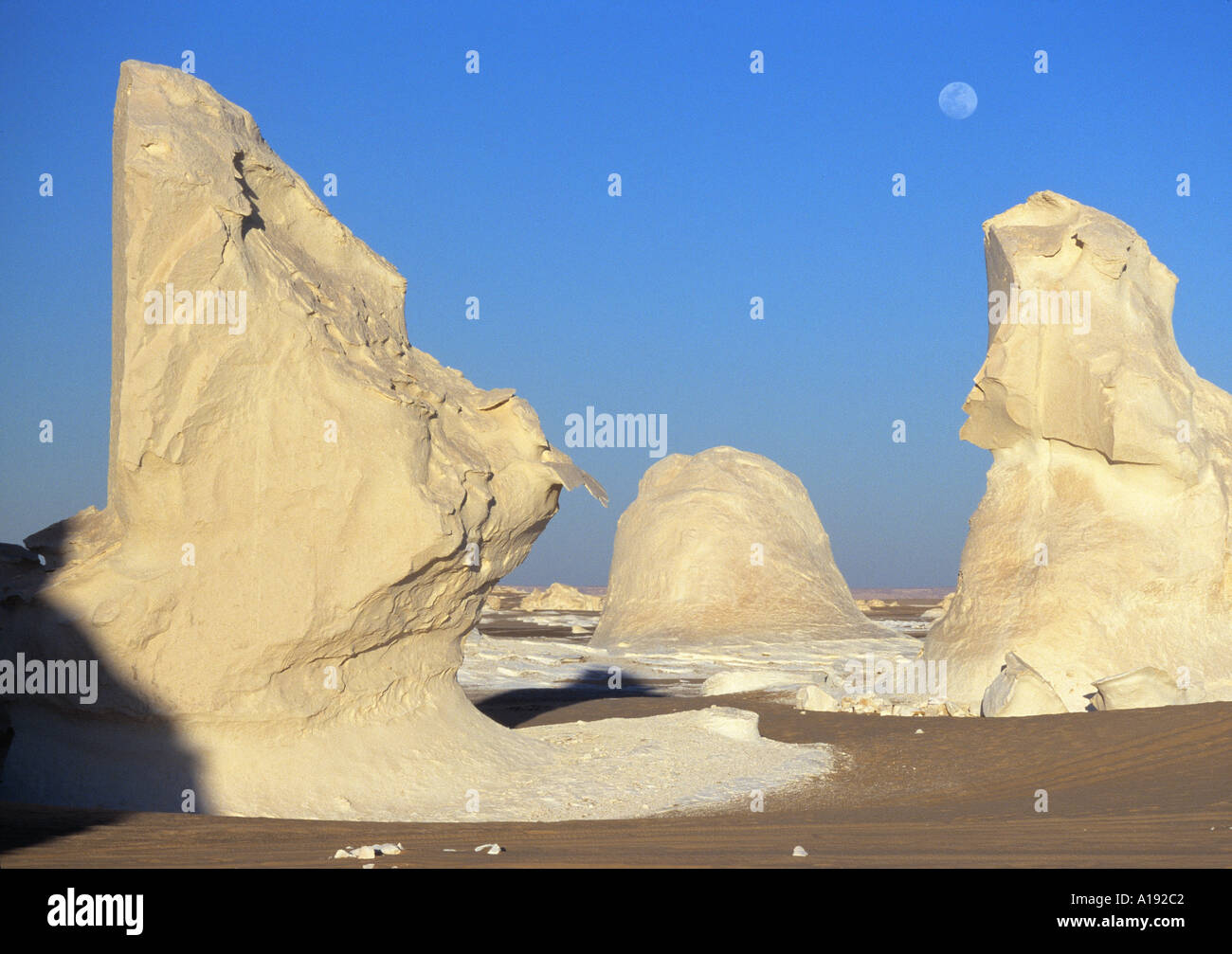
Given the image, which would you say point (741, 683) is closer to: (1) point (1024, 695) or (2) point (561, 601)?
(1) point (1024, 695)

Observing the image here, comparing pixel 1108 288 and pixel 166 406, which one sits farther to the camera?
pixel 1108 288

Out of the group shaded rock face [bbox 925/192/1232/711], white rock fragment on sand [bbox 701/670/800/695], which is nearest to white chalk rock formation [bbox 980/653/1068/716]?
shaded rock face [bbox 925/192/1232/711]

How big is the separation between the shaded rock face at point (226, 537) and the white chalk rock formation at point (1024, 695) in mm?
6023

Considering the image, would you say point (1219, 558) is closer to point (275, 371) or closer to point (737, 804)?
point (737, 804)

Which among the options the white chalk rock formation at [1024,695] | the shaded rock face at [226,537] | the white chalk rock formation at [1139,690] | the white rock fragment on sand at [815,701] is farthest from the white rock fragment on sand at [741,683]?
the shaded rock face at [226,537]

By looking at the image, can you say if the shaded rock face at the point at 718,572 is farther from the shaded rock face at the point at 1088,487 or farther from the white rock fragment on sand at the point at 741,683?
the shaded rock face at the point at 1088,487

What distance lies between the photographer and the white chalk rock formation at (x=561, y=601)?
47281mm

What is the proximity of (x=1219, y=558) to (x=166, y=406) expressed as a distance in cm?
1057

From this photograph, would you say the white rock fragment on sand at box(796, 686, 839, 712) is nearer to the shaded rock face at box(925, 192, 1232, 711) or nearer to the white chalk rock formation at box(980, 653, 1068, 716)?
the shaded rock face at box(925, 192, 1232, 711)

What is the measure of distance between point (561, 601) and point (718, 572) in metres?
26.0

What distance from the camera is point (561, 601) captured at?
49.2 metres

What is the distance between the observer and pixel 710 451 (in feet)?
86.8
